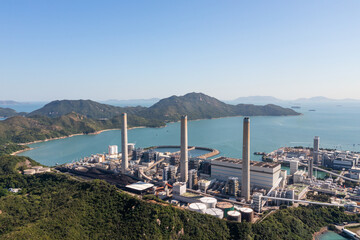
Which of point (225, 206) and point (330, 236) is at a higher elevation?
point (225, 206)

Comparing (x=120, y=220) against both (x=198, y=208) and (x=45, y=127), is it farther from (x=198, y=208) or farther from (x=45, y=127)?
(x=45, y=127)

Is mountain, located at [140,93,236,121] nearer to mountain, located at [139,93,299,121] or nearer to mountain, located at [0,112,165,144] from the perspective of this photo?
mountain, located at [139,93,299,121]

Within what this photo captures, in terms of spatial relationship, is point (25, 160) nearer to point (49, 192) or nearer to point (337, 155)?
point (49, 192)

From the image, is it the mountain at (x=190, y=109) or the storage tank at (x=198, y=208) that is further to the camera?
the mountain at (x=190, y=109)

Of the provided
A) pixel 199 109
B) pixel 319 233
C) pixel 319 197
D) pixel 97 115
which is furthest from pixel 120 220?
pixel 199 109

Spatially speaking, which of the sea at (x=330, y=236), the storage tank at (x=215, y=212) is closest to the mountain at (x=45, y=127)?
the storage tank at (x=215, y=212)

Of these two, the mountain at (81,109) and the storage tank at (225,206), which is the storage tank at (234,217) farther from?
the mountain at (81,109)
